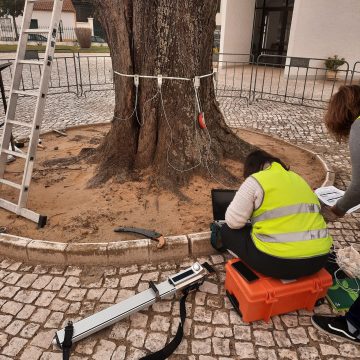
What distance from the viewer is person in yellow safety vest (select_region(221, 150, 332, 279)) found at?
2.46 m

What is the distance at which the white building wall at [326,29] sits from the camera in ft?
44.1

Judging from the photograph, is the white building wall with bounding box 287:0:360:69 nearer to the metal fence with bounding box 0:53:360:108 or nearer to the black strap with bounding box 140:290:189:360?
the metal fence with bounding box 0:53:360:108

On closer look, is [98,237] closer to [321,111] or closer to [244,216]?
[244,216]

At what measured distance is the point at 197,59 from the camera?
445 cm

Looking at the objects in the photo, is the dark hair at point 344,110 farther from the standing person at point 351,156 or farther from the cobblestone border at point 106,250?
the cobblestone border at point 106,250

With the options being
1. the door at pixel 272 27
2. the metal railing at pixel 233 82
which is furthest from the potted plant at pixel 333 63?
the door at pixel 272 27

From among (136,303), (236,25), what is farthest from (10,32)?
(136,303)

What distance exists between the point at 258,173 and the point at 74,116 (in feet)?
24.5

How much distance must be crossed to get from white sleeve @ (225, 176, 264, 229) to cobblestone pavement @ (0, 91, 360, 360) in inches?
29.9

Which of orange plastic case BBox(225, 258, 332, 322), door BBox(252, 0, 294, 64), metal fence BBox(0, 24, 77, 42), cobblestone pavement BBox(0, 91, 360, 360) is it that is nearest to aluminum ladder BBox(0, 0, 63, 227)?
cobblestone pavement BBox(0, 91, 360, 360)

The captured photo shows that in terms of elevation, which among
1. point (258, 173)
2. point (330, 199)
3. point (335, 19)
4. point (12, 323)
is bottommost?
point (12, 323)

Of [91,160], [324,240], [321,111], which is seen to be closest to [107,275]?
[324,240]

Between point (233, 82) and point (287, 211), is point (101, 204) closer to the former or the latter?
point (287, 211)

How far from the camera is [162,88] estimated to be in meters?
4.40
